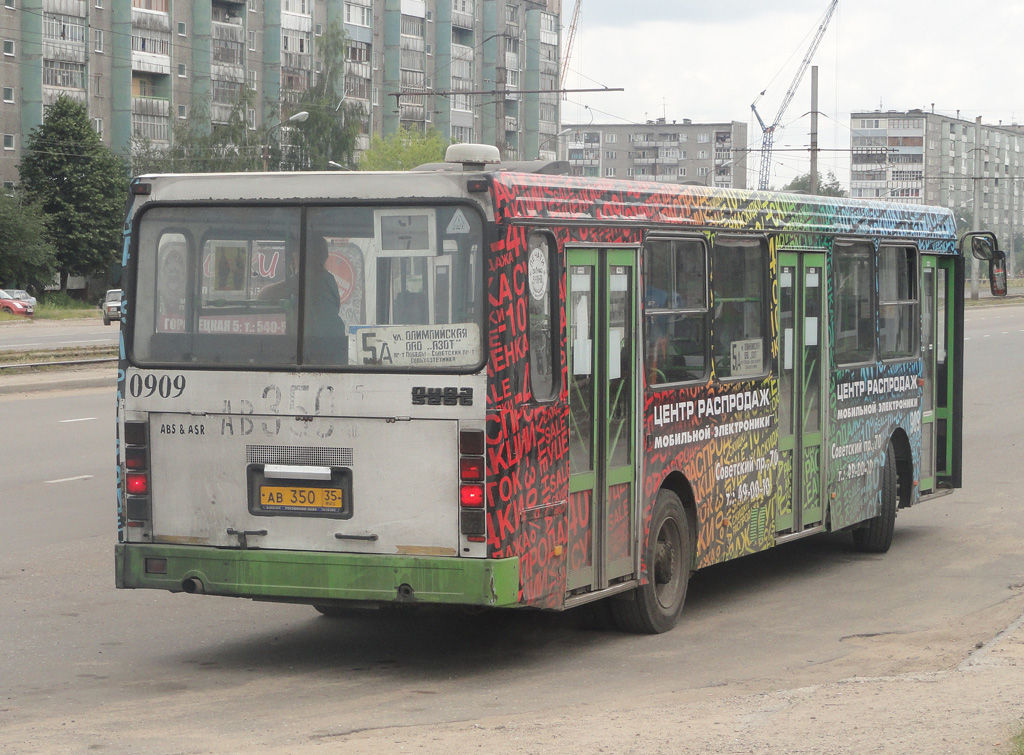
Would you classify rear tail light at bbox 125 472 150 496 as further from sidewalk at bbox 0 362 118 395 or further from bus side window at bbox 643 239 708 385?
sidewalk at bbox 0 362 118 395

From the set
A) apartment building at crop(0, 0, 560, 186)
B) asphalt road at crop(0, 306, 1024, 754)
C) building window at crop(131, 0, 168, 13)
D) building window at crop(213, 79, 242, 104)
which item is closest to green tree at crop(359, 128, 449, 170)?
apartment building at crop(0, 0, 560, 186)

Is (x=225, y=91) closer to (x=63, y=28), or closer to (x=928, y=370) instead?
(x=63, y=28)

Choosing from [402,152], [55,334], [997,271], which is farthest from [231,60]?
[997,271]

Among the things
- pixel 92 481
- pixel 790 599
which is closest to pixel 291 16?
pixel 92 481

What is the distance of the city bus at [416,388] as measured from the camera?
7039 millimetres

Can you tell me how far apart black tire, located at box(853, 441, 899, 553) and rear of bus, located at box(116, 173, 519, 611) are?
5291mm

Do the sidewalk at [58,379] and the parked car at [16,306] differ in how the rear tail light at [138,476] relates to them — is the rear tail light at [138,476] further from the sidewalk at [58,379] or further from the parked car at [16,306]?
the parked car at [16,306]

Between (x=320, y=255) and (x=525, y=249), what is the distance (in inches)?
38.9

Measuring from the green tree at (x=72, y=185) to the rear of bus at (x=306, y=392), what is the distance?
6880 centimetres

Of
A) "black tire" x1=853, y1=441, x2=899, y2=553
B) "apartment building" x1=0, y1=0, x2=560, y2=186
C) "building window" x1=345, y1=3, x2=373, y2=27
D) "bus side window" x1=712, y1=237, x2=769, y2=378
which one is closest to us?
"bus side window" x1=712, y1=237, x2=769, y2=378

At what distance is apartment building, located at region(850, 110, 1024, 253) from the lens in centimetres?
17850

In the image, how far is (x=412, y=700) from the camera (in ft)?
22.6

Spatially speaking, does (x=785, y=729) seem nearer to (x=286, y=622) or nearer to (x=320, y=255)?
(x=320, y=255)

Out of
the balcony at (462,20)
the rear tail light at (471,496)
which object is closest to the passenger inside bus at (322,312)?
the rear tail light at (471,496)
